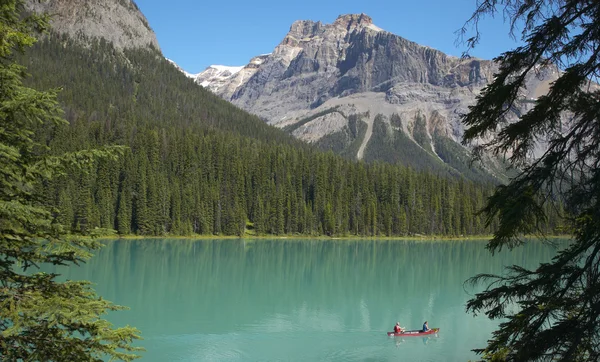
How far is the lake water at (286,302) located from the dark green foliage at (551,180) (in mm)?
23567

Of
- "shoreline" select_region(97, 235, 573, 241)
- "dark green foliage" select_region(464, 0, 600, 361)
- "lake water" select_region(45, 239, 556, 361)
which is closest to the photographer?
"dark green foliage" select_region(464, 0, 600, 361)

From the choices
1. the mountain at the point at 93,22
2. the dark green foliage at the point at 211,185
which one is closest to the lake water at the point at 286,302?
the dark green foliage at the point at 211,185

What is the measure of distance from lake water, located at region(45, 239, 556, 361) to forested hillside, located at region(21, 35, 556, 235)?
19060 millimetres

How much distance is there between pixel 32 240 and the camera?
24.6 ft

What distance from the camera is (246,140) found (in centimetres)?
14138

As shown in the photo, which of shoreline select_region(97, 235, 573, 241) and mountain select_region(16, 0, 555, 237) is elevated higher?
mountain select_region(16, 0, 555, 237)

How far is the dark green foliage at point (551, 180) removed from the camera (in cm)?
591

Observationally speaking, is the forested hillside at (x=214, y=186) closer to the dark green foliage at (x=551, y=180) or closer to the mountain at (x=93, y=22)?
the mountain at (x=93, y=22)

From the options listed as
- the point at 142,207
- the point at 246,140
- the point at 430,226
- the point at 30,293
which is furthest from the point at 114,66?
the point at 30,293

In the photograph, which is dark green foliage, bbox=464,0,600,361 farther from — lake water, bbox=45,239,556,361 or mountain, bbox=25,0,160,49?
mountain, bbox=25,0,160,49

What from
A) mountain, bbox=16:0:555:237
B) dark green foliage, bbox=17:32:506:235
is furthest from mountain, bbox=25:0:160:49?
dark green foliage, bbox=17:32:506:235

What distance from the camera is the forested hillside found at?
99.5 metres

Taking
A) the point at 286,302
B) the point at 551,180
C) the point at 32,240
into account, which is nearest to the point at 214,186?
the point at 286,302

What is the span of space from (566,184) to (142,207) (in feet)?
322
